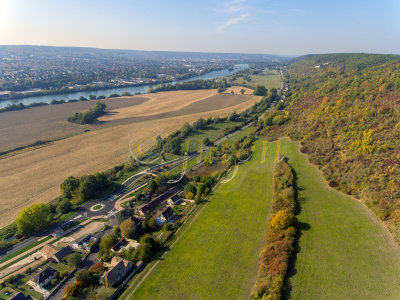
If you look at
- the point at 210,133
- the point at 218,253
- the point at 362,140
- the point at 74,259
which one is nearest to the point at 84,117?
the point at 210,133

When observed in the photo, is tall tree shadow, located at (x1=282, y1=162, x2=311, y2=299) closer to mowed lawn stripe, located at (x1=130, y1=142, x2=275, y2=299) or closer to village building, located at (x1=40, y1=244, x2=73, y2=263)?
mowed lawn stripe, located at (x1=130, y1=142, x2=275, y2=299)

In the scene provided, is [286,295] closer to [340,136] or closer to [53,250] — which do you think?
[53,250]

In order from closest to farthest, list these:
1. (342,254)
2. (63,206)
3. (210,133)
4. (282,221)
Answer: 1. (342,254)
2. (282,221)
3. (63,206)
4. (210,133)

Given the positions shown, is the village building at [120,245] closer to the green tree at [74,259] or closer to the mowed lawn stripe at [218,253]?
the green tree at [74,259]

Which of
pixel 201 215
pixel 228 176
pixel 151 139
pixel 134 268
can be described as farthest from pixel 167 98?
pixel 134 268

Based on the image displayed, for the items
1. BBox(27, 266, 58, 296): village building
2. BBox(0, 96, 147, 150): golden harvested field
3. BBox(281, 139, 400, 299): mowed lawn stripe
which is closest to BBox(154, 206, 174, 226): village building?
BBox(27, 266, 58, 296): village building

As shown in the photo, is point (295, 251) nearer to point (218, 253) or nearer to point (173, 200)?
point (218, 253)

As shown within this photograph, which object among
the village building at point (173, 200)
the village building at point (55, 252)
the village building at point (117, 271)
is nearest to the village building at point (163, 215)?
the village building at point (173, 200)
